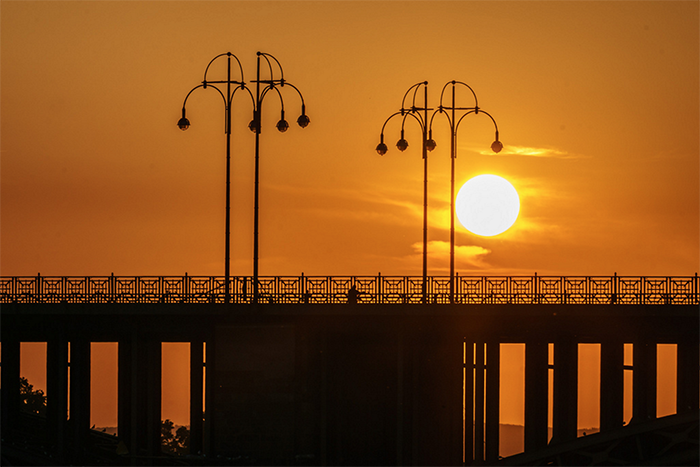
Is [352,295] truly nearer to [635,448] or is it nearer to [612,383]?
[612,383]

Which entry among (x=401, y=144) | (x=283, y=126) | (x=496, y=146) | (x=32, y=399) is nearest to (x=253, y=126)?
(x=283, y=126)

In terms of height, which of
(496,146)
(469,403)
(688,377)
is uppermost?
(496,146)

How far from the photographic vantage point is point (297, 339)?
36719mm

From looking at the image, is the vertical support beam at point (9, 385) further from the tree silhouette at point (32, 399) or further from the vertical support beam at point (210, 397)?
the tree silhouette at point (32, 399)

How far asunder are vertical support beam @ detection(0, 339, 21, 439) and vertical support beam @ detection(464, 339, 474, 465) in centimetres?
1881

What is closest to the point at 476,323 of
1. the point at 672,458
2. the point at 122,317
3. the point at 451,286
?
the point at 451,286

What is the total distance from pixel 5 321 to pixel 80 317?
3.16 metres

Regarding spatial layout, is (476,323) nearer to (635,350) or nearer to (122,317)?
(635,350)

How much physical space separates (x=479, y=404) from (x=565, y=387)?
4.85 meters

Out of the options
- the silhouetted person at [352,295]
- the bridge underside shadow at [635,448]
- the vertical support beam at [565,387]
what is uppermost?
the silhouetted person at [352,295]

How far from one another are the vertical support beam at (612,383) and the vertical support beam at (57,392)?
2081 centimetres

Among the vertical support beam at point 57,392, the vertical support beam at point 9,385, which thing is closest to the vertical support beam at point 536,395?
the vertical support beam at point 57,392

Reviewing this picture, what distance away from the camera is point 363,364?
39719mm

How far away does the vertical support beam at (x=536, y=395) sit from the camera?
3981 centimetres
